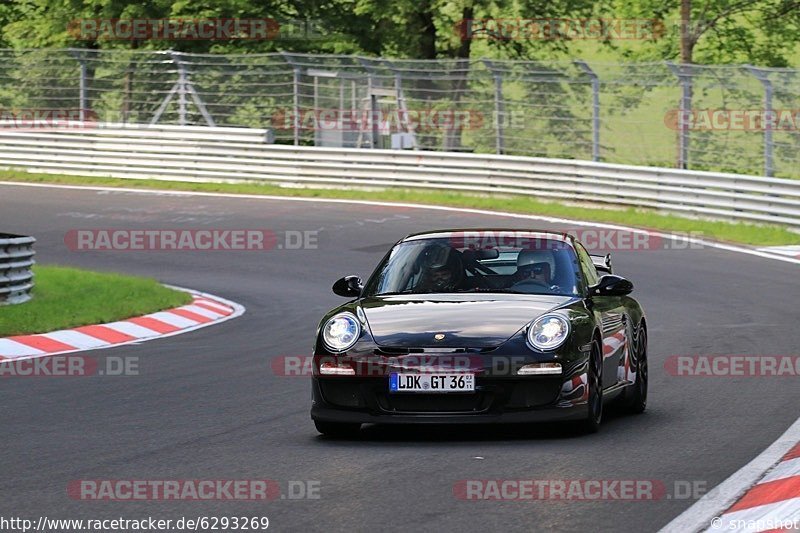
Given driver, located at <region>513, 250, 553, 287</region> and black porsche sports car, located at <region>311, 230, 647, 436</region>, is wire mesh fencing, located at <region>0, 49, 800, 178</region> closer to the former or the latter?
driver, located at <region>513, 250, 553, 287</region>

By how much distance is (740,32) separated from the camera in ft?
152

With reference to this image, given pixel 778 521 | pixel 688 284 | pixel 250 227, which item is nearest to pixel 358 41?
pixel 250 227

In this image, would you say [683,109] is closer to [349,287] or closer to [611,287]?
[611,287]

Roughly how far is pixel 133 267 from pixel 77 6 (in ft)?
63.3

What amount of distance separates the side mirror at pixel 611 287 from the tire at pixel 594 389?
549 millimetres

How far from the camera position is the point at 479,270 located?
32.1ft

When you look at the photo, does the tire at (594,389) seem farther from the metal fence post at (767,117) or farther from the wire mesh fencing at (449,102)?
the metal fence post at (767,117)

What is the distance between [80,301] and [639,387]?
7.83 meters

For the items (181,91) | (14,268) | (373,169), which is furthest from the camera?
(181,91)

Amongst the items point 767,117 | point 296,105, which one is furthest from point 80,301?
point 296,105

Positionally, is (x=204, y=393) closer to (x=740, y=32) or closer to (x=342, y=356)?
(x=342, y=356)

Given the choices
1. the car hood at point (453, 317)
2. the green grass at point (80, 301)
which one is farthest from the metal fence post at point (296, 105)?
the car hood at point (453, 317)

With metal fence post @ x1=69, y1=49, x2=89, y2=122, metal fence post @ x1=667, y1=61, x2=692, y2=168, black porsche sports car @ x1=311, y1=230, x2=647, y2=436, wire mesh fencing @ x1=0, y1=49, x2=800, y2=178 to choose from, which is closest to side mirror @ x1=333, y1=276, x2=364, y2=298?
black porsche sports car @ x1=311, y1=230, x2=647, y2=436

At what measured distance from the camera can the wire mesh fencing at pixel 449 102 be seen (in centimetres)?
2522
